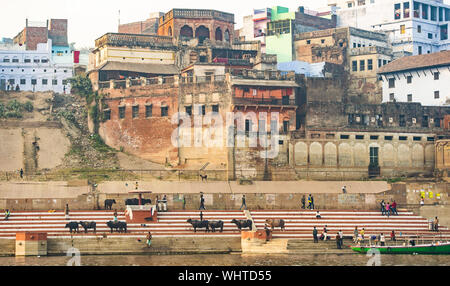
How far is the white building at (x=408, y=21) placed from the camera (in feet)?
281

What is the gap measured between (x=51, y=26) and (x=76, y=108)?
18263 millimetres

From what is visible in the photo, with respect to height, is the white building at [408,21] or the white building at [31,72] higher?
the white building at [408,21]

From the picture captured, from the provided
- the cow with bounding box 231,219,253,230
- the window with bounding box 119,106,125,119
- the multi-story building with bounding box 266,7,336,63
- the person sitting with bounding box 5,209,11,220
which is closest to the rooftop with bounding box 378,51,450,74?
the multi-story building with bounding box 266,7,336,63

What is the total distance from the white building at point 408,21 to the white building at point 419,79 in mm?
13028

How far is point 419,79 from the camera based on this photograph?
6981cm

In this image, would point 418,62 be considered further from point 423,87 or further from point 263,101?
point 263,101

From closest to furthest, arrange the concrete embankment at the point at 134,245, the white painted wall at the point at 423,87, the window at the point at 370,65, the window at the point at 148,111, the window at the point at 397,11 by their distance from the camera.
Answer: the concrete embankment at the point at 134,245, the window at the point at 148,111, the white painted wall at the point at 423,87, the window at the point at 370,65, the window at the point at 397,11

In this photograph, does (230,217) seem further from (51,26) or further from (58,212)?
(51,26)

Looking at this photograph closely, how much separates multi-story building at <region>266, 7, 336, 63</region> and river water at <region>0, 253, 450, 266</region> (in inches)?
1629

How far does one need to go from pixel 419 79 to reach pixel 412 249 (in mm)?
28143

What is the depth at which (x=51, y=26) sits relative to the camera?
85125 millimetres

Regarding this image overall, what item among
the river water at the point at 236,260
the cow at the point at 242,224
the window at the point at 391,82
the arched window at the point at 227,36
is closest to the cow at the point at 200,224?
the cow at the point at 242,224

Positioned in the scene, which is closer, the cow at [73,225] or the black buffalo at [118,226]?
the cow at [73,225]

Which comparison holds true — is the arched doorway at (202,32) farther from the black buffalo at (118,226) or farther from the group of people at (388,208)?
the black buffalo at (118,226)
